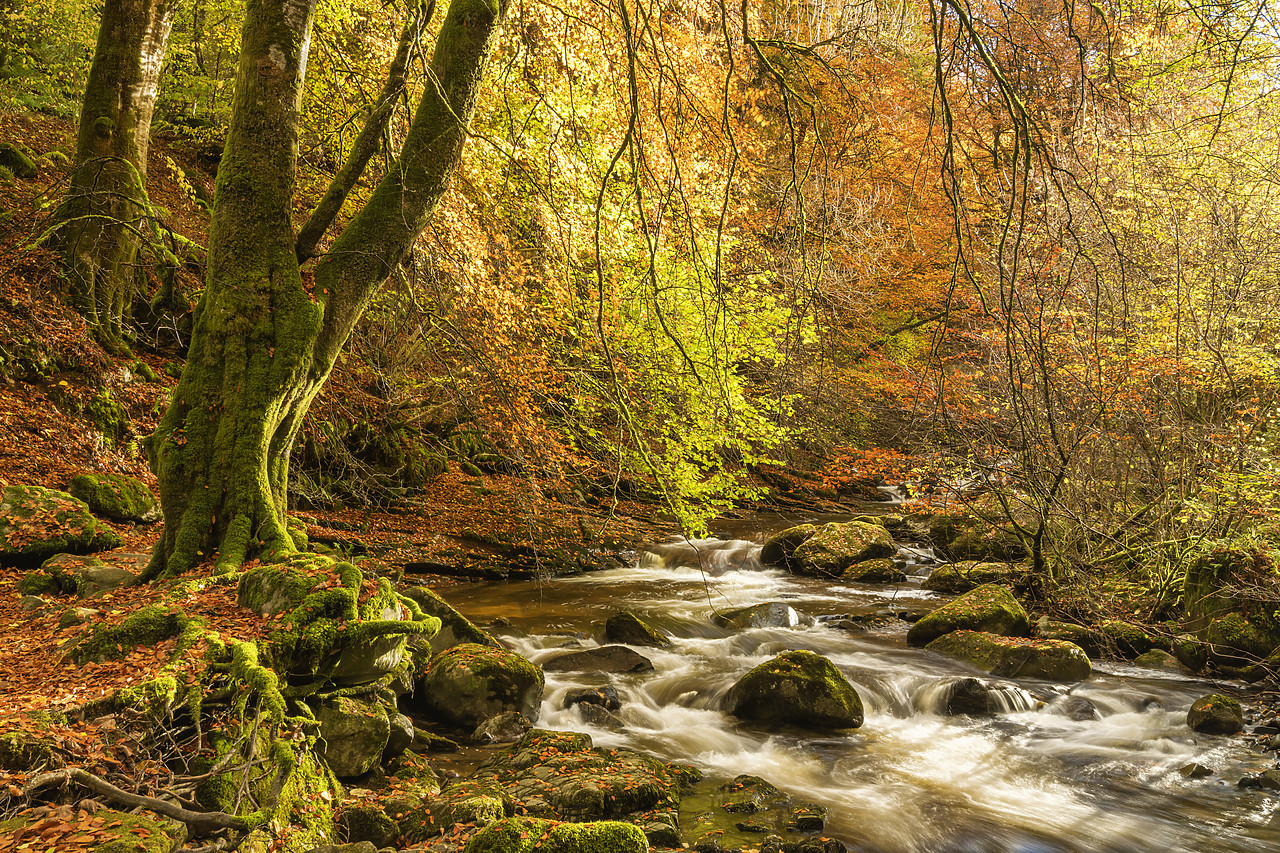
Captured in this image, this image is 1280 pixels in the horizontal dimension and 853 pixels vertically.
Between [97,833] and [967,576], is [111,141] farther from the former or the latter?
[967,576]

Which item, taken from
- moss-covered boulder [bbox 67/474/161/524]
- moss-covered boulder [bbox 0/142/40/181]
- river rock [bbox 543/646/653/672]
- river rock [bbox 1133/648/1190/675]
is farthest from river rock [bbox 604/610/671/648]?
moss-covered boulder [bbox 0/142/40/181]

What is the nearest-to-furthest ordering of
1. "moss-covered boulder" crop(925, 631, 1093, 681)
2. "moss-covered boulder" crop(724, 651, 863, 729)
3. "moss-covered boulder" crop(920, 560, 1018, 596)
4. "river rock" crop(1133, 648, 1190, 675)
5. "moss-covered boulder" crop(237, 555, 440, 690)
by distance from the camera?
"moss-covered boulder" crop(237, 555, 440, 690) → "moss-covered boulder" crop(724, 651, 863, 729) → "moss-covered boulder" crop(925, 631, 1093, 681) → "river rock" crop(1133, 648, 1190, 675) → "moss-covered boulder" crop(920, 560, 1018, 596)

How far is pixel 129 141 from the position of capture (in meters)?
9.83

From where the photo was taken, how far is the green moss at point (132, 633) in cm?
378

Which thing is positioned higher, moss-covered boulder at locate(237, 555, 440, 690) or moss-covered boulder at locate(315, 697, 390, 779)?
moss-covered boulder at locate(237, 555, 440, 690)

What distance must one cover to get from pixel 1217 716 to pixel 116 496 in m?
10.9

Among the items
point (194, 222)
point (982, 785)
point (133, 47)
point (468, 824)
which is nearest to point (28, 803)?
point (468, 824)

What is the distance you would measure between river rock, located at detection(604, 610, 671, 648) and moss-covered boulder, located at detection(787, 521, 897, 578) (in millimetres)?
4588

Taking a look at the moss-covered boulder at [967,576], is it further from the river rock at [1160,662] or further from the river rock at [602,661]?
the river rock at [602,661]

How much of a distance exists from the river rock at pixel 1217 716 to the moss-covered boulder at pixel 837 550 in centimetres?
622

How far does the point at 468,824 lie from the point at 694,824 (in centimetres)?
171

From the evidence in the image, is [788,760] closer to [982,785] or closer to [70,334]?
[982,785]

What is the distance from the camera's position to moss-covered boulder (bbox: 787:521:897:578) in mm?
13031

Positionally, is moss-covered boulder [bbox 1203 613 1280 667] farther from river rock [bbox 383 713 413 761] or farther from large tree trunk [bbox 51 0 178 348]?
large tree trunk [bbox 51 0 178 348]
